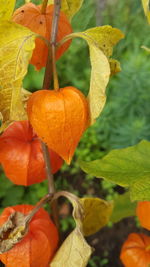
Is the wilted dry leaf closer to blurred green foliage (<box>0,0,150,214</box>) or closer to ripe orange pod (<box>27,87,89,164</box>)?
ripe orange pod (<box>27,87,89,164</box>)

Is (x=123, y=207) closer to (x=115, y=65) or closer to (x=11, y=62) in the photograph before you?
(x=115, y=65)

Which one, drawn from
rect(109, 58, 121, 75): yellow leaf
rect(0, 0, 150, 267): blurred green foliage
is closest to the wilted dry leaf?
rect(109, 58, 121, 75): yellow leaf

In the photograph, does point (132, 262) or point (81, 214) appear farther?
point (132, 262)

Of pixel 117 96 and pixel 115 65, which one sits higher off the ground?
pixel 115 65

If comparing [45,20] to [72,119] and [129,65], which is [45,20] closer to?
[72,119]

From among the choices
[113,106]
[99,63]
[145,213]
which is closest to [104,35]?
[99,63]

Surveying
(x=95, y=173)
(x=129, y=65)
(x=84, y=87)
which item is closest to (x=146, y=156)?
(x=95, y=173)
